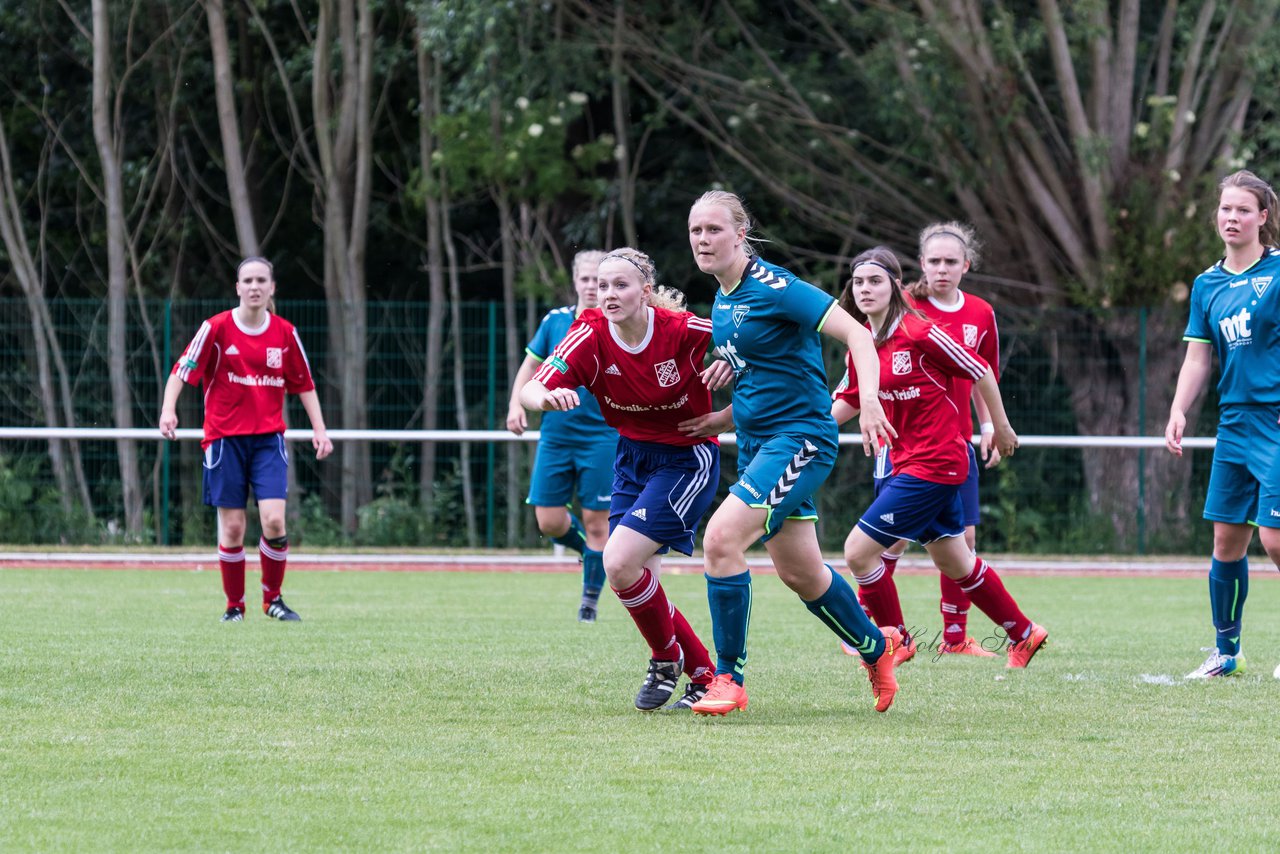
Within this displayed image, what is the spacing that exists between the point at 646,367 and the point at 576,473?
14.1 ft

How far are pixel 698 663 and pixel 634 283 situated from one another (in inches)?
58.4

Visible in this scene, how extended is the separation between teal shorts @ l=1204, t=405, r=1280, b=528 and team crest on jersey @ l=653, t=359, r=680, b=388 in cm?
231

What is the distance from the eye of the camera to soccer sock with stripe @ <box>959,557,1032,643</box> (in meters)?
7.73

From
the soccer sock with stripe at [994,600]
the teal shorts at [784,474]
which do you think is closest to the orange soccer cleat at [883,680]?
the teal shorts at [784,474]

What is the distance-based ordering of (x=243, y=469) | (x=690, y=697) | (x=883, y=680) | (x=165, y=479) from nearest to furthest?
(x=883, y=680) < (x=690, y=697) < (x=243, y=469) < (x=165, y=479)

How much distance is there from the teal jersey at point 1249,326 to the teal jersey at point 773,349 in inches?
77.5

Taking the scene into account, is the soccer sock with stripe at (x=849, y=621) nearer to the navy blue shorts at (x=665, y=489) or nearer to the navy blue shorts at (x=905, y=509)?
the navy blue shorts at (x=665, y=489)

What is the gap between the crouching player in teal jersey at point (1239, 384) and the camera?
275 inches

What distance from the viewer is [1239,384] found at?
7109 millimetres

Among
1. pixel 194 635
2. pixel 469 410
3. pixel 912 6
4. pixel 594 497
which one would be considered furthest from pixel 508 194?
pixel 194 635

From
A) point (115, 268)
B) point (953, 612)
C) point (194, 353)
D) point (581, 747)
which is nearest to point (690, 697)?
point (581, 747)

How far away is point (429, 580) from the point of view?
13.5 meters

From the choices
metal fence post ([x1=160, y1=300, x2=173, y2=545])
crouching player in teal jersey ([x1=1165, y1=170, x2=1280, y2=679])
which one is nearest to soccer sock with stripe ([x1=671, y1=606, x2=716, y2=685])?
crouching player in teal jersey ([x1=1165, y1=170, x2=1280, y2=679])

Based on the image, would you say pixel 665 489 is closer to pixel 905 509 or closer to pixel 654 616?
pixel 654 616
